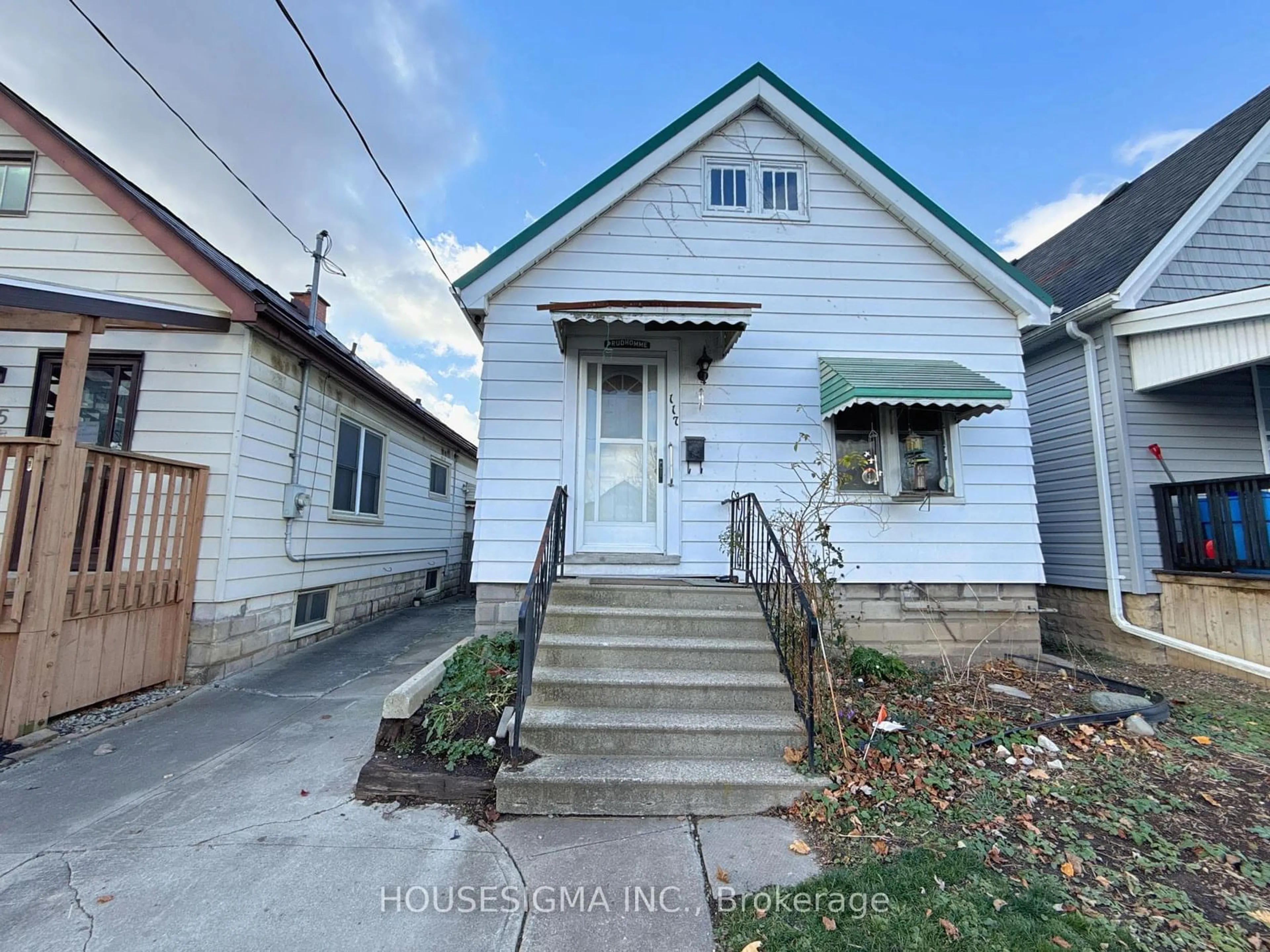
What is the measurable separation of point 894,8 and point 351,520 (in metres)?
11.1

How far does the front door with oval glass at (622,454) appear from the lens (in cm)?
524

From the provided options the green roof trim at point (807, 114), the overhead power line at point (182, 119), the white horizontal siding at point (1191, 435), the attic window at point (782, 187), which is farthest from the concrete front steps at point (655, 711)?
the overhead power line at point (182, 119)

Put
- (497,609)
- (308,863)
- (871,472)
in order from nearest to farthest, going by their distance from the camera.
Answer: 1. (308,863)
2. (497,609)
3. (871,472)

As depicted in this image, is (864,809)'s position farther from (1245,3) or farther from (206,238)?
(1245,3)

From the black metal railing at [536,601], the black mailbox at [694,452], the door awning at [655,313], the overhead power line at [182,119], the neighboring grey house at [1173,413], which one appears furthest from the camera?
the neighboring grey house at [1173,413]

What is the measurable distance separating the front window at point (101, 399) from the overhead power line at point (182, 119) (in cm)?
266

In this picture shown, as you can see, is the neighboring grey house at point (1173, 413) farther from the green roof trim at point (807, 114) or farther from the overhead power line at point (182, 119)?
the overhead power line at point (182, 119)

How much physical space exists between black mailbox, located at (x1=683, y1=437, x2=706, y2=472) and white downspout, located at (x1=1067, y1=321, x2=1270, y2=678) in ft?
16.9

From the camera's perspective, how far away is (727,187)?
573 centimetres

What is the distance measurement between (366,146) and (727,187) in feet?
14.1

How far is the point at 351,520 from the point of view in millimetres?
7402

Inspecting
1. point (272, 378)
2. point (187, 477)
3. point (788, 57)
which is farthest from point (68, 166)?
point (788, 57)

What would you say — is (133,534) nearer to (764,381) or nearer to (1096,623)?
(764,381)

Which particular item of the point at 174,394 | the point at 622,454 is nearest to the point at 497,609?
the point at 622,454
